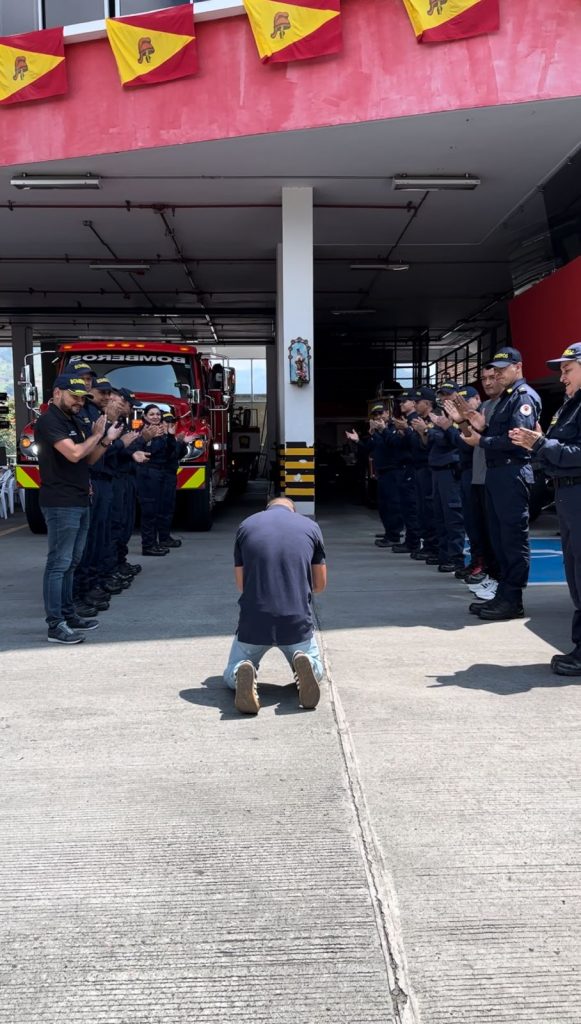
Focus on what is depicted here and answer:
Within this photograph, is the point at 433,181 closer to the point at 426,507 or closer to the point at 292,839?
the point at 426,507

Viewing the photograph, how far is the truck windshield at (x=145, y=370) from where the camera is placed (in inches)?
514

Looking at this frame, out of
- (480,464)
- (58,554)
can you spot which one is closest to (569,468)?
(480,464)

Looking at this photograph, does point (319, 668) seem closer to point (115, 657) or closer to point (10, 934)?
point (115, 657)

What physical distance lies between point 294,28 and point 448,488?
21.0 ft

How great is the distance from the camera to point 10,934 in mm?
2592

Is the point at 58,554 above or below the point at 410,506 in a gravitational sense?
above

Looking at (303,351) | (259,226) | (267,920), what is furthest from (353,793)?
(259,226)

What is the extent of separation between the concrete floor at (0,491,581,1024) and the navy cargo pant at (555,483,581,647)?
1.51ft

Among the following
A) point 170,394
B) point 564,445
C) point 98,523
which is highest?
point 170,394

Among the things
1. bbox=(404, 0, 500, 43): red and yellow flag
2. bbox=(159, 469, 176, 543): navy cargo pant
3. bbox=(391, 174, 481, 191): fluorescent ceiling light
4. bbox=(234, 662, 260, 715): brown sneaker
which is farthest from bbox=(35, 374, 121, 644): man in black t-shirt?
bbox=(391, 174, 481, 191): fluorescent ceiling light

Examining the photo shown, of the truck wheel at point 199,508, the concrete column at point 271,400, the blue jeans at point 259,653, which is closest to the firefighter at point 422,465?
the truck wheel at point 199,508

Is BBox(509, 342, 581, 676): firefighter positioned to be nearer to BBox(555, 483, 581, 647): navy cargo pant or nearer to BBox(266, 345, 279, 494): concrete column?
BBox(555, 483, 581, 647): navy cargo pant

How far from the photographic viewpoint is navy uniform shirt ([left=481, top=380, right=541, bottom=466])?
6266 mm

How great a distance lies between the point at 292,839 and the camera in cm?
315
